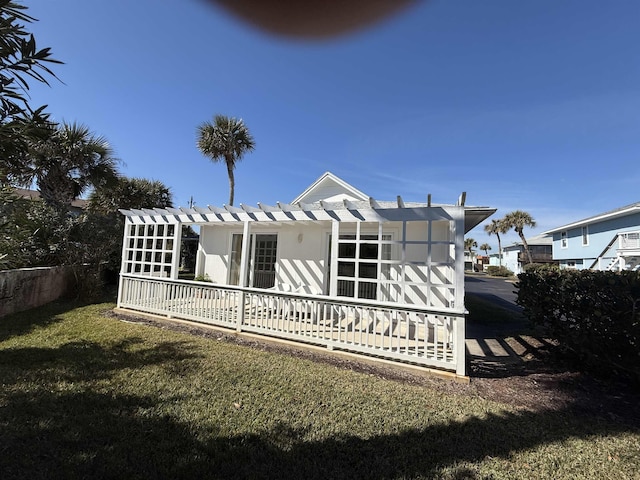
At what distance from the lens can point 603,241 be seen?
21109mm

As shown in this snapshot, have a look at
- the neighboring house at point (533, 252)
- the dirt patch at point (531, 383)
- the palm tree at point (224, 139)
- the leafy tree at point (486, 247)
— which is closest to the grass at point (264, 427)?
the dirt patch at point (531, 383)

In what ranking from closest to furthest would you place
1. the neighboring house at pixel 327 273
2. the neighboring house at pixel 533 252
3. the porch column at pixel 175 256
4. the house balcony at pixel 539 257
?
the neighboring house at pixel 327 273, the porch column at pixel 175 256, the house balcony at pixel 539 257, the neighboring house at pixel 533 252

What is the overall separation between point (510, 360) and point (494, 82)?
8218mm

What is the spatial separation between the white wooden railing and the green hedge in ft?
6.16

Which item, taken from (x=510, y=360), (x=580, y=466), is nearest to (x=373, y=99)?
(x=510, y=360)

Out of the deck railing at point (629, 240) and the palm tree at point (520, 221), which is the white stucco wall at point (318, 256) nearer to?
the deck railing at point (629, 240)

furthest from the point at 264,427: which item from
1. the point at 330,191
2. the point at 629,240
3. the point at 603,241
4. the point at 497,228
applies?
the point at 497,228

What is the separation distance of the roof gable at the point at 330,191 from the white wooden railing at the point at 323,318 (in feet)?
17.2

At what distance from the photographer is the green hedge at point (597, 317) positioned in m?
4.18

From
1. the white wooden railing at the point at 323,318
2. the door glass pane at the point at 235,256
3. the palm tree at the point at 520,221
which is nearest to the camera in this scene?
the white wooden railing at the point at 323,318

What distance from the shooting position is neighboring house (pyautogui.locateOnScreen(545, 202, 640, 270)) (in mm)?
16641

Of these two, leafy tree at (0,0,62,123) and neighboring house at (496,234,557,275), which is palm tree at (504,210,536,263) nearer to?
neighboring house at (496,234,557,275)

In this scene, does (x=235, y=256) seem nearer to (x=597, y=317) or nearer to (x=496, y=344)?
(x=496, y=344)

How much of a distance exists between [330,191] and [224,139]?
8.61 meters
